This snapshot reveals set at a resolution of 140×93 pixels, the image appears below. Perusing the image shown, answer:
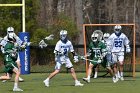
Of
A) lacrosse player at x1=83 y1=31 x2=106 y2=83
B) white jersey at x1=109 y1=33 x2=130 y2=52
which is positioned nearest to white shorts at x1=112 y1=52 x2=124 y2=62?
white jersey at x1=109 y1=33 x2=130 y2=52

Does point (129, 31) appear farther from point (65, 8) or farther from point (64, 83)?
point (65, 8)

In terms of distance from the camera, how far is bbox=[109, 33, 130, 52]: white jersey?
2378 cm

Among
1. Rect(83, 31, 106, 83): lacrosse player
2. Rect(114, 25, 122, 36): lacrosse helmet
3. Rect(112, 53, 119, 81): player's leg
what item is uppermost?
Rect(114, 25, 122, 36): lacrosse helmet

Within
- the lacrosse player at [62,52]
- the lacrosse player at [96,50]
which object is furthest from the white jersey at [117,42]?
the lacrosse player at [62,52]

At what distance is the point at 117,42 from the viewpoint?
23.9 meters

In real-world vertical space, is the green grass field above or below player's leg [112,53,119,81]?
below

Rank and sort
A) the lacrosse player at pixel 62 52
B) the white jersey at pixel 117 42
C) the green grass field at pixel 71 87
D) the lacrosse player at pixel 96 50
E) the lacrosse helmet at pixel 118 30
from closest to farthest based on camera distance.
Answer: the green grass field at pixel 71 87, the lacrosse player at pixel 62 52, the lacrosse player at pixel 96 50, the lacrosse helmet at pixel 118 30, the white jersey at pixel 117 42

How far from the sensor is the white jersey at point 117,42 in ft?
78.0

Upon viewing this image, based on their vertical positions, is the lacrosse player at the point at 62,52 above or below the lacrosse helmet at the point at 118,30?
below

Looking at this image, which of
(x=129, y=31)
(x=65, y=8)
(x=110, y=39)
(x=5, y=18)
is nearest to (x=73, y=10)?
(x=65, y=8)

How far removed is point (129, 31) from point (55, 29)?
11881 mm

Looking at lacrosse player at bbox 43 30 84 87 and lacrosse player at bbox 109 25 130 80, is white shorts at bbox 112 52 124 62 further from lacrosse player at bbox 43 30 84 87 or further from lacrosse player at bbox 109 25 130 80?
lacrosse player at bbox 43 30 84 87

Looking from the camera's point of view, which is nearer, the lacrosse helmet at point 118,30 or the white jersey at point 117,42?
the lacrosse helmet at point 118,30

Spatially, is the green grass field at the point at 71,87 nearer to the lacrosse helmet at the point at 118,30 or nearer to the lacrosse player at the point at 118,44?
the lacrosse player at the point at 118,44
